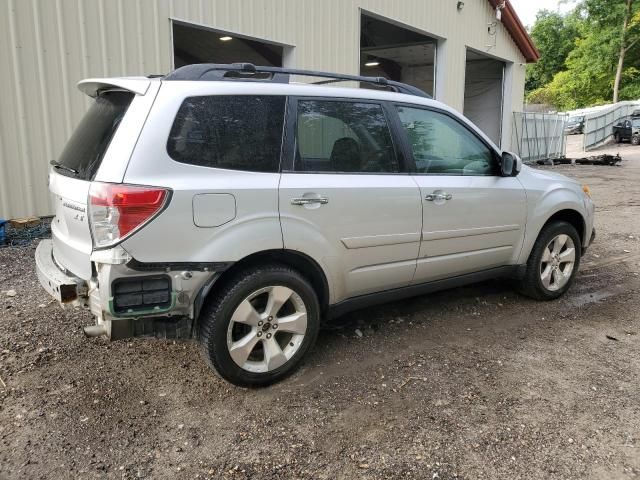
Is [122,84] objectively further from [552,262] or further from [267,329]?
[552,262]

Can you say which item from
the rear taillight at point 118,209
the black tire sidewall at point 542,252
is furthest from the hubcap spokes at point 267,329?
the black tire sidewall at point 542,252

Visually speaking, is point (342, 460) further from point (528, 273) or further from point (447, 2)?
point (447, 2)

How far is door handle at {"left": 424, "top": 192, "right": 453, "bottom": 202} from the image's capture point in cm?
391

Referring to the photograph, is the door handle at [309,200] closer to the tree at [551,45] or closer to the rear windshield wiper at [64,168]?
the rear windshield wiper at [64,168]

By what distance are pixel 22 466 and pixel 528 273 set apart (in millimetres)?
4072

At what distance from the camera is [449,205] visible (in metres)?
4.05

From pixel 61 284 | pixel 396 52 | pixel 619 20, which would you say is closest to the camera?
pixel 61 284

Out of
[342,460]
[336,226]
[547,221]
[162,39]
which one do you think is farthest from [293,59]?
[342,460]

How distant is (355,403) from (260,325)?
0.73 meters

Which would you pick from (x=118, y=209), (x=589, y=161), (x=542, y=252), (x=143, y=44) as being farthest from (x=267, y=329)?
(x=589, y=161)

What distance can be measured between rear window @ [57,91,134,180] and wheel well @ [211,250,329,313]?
36.7 inches

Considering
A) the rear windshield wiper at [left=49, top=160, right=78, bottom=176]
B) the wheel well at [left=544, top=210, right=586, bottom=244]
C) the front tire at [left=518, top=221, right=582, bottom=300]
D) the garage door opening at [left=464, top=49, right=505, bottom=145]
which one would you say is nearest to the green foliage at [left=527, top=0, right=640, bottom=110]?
the garage door opening at [left=464, top=49, right=505, bottom=145]

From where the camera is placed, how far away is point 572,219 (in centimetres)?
512

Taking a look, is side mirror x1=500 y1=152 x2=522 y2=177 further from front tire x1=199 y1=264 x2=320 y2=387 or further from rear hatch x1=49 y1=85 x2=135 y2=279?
rear hatch x1=49 y1=85 x2=135 y2=279
